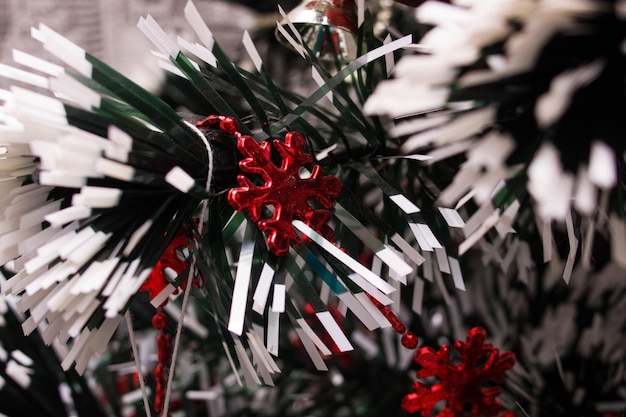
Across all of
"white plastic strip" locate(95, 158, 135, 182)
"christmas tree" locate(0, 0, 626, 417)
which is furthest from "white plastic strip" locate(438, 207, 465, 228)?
"white plastic strip" locate(95, 158, 135, 182)

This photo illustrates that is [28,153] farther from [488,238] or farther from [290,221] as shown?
[488,238]

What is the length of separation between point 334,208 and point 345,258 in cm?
3

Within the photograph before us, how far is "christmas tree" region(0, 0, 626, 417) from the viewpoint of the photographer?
129mm

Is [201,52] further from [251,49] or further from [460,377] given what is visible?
[460,377]

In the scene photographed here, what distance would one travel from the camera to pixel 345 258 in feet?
0.60

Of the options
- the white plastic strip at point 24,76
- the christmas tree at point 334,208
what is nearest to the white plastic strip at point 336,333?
the christmas tree at point 334,208

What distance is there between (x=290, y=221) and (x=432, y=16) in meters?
0.08

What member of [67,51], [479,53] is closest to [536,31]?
[479,53]

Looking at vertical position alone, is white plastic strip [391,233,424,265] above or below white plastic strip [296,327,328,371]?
above

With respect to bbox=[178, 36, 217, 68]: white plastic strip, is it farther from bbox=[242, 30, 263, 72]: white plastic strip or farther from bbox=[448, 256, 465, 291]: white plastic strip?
bbox=[448, 256, 465, 291]: white plastic strip

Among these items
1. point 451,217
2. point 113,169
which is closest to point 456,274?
point 451,217

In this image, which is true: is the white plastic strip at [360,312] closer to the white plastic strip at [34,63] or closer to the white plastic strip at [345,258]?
the white plastic strip at [345,258]

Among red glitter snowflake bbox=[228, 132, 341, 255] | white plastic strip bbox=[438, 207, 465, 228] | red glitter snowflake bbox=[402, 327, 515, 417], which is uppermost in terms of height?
red glitter snowflake bbox=[228, 132, 341, 255]

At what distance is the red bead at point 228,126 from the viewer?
0.65 ft
